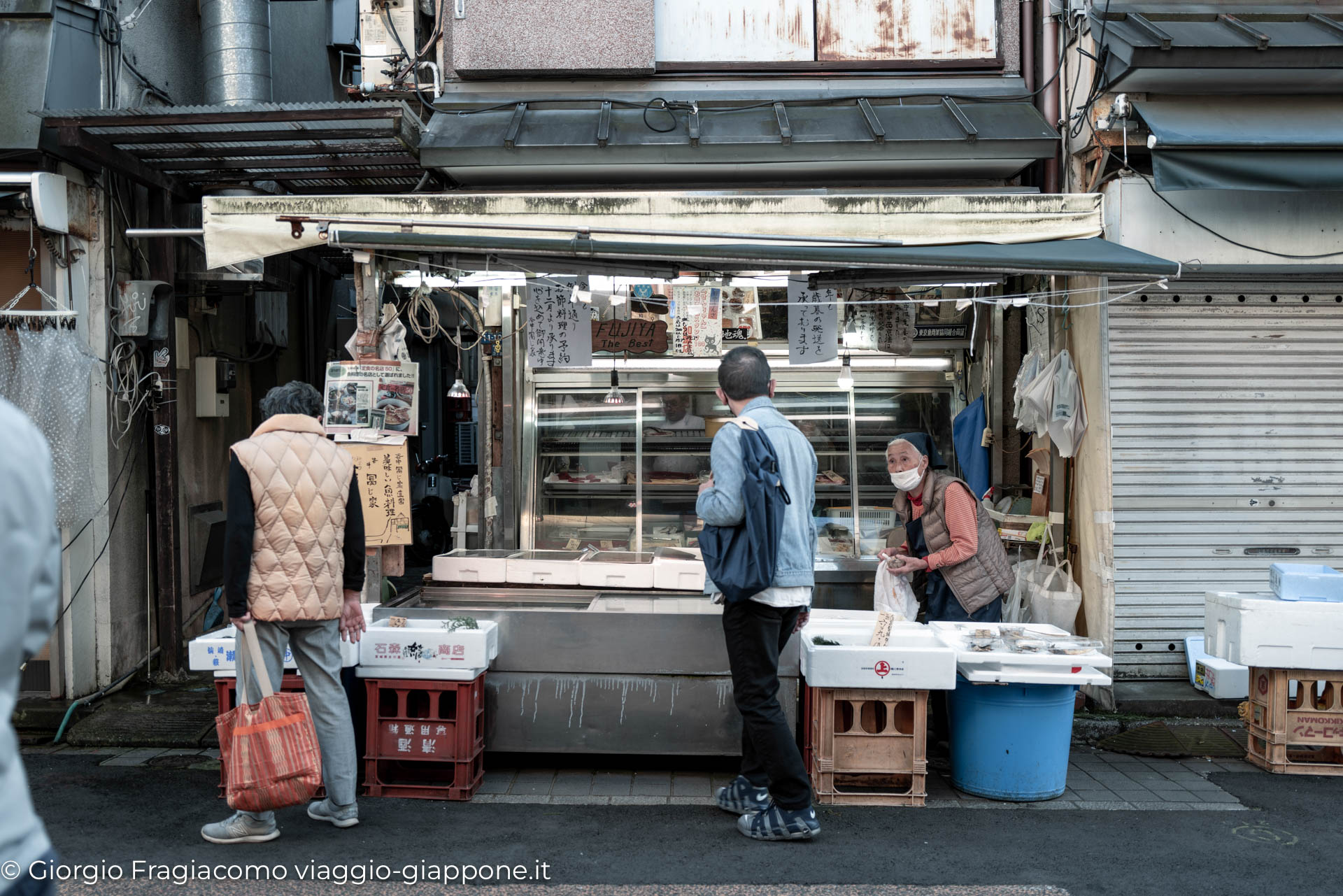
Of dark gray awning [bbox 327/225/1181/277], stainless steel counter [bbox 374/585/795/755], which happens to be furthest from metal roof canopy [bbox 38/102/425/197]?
stainless steel counter [bbox 374/585/795/755]

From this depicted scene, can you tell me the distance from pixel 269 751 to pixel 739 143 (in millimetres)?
4998

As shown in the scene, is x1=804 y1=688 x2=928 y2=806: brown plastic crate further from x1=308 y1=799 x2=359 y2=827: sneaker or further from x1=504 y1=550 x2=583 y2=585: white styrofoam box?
x1=308 y1=799 x2=359 y2=827: sneaker

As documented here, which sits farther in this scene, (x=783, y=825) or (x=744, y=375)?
(x=744, y=375)

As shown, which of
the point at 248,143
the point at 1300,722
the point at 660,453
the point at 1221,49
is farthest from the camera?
the point at 660,453

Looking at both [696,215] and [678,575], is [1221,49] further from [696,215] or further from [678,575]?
[678,575]

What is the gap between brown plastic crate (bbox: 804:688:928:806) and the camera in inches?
206

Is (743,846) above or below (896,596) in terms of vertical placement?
below

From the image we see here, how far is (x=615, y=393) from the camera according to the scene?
8273 millimetres

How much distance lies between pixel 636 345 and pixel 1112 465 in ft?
12.6

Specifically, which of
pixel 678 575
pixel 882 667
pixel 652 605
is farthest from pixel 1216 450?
pixel 652 605

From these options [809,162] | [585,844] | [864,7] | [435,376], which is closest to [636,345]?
[809,162]

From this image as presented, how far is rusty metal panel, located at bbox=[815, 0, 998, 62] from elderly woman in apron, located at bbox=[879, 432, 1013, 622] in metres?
3.28

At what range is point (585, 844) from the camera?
4.70 meters

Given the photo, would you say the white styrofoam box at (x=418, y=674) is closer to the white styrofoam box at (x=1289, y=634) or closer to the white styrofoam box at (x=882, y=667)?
the white styrofoam box at (x=882, y=667)
